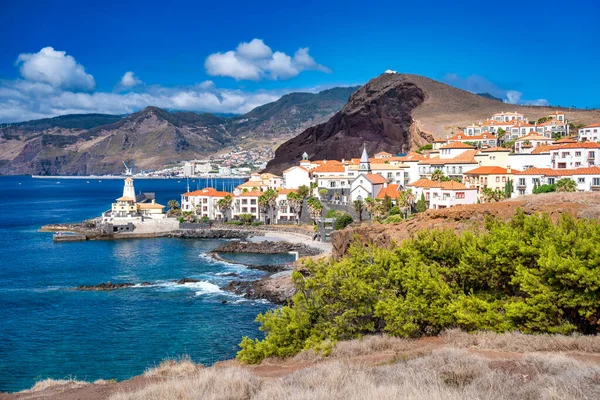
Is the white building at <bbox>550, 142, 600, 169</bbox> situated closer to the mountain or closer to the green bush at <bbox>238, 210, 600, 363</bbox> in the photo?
the green bush at <bbox>238, 210, 600, 363</bbox>

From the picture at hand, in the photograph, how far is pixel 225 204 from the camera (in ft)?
284

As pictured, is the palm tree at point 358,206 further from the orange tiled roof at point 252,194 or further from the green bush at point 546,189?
the green bush at point 546,189

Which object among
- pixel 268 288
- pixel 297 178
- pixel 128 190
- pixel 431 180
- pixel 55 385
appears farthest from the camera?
pixel 128 190

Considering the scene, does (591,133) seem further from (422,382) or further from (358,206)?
(422,382)

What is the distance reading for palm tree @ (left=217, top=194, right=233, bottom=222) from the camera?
8625 cm

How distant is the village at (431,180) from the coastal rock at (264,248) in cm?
999

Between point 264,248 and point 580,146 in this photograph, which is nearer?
point 580,146

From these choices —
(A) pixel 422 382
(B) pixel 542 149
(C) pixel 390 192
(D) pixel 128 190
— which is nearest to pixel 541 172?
(B) pixel 542 149

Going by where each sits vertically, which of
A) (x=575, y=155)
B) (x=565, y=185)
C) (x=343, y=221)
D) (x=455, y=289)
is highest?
(x=575, y=155)

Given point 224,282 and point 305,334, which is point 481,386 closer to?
point 305,334

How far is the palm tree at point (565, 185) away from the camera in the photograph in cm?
4722

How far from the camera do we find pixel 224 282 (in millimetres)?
48469

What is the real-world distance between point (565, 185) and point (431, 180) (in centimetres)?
1583

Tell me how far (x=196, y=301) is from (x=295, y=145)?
401ft
